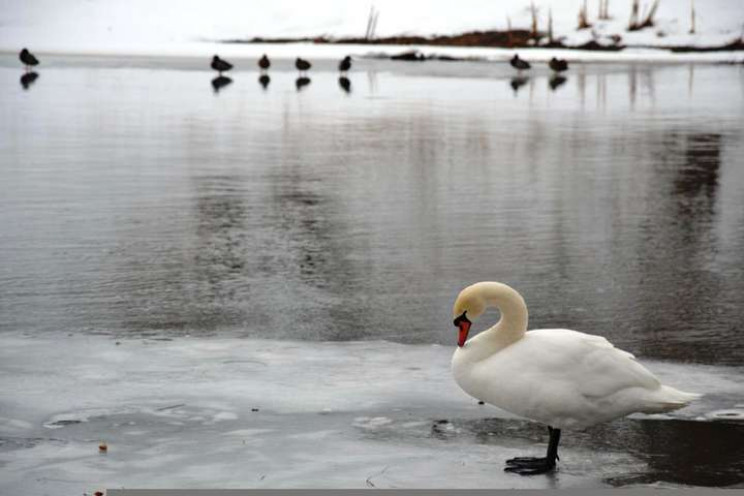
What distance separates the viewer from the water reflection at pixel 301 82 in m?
43.5

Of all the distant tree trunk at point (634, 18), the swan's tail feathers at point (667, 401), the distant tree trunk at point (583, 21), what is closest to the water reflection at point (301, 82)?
the swan's tail feathers at point (667, 401)

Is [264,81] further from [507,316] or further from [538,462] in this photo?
[538,462]

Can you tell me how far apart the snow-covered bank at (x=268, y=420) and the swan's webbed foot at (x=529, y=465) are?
6 cm

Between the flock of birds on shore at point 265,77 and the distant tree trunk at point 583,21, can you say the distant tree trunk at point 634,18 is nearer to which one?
the distant tree trunk at point 583,21

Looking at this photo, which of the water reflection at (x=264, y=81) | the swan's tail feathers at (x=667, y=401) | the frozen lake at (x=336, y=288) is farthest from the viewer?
the water reflection at (x=264, y=81)

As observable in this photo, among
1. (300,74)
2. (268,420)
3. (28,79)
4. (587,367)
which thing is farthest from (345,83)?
(587,367)

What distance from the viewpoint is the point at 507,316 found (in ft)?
21.1

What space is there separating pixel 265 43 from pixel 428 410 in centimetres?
9728

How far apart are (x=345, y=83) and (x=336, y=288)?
35.0 metres

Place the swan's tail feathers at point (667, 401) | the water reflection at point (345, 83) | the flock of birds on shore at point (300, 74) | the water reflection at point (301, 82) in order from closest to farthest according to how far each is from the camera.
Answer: the swan's tail feathers at point (667, 401) < the water reflection at point (345, 83) < the water reflection at point (301, 82) < the flock of birds on shore at point (300, 74)

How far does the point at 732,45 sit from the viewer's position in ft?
277

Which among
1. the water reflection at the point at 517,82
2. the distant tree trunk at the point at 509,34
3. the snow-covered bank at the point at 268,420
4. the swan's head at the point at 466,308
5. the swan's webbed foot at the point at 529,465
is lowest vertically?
the swan's webbed foot at the point at 529,465

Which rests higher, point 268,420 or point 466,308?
point 466,308

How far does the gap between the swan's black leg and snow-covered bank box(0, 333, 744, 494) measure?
7cm
